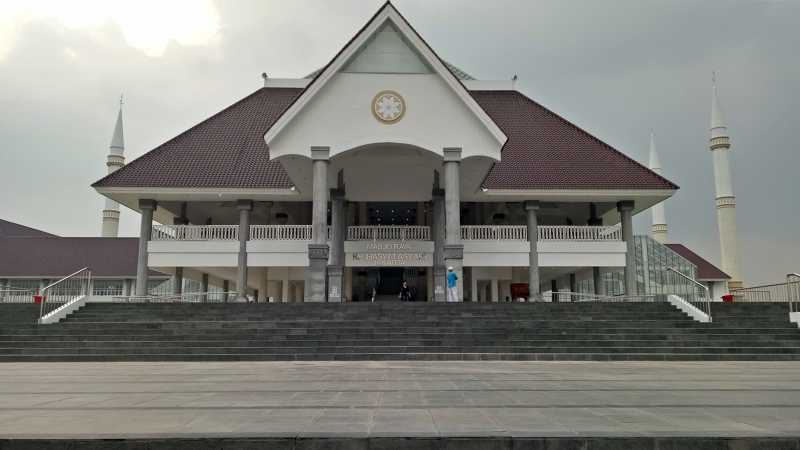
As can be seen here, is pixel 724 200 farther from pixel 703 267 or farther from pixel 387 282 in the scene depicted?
pixel 387 282

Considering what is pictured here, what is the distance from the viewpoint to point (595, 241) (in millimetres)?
27500

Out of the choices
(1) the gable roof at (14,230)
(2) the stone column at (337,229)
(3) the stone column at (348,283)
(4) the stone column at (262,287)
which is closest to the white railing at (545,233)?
(2) the stone column at (337,229)

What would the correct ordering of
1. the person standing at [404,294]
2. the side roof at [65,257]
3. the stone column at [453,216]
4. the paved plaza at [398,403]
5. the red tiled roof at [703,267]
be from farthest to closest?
the red tiled roof at [703,267] < the side roof at [65,257] < the person standing at [404,294] < the stone column at [453,216] < the paved plaza at [398,403]

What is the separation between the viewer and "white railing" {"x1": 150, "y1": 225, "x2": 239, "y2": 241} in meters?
27.3

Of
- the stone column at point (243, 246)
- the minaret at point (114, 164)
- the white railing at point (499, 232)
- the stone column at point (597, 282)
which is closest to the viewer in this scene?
the stone column at point (243, 246)

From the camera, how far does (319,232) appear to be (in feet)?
70.8

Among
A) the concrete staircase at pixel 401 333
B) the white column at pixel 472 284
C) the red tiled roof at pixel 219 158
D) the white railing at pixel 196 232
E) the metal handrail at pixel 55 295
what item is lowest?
the concrete staircase at pixel 401 333

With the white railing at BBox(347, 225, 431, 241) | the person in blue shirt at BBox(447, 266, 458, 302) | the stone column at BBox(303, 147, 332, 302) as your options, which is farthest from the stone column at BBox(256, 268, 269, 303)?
the person in blue shirt at BBox(447, 266, 458, 302)

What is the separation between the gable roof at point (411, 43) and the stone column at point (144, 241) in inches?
354

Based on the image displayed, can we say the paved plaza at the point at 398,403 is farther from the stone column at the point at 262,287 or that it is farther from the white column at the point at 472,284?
the stone column at the point at 262,287

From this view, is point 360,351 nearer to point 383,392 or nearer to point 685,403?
point 383,392

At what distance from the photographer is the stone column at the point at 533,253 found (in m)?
26.6

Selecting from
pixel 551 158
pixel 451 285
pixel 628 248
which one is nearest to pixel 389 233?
pixel 451 285

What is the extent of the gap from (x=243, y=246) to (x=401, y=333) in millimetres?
12730
